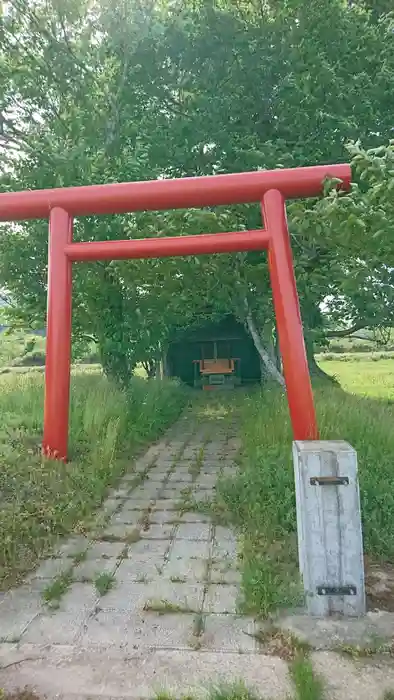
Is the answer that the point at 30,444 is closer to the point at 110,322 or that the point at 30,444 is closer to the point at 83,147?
the point at 110,322

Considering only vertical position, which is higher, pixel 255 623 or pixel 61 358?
pixel 61 358

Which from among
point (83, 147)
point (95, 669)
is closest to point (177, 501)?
point (95, 669)

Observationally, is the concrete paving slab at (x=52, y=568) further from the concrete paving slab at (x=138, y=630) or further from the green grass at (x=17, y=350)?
the green grass at (x=17, y=350)

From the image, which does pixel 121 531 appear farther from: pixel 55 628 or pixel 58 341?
pixel 58 341

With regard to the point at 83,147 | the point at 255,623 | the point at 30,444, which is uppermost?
the point at 83,147

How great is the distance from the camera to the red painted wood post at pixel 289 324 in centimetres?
471

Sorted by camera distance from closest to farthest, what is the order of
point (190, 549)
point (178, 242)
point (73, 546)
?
point (190, 549) < point (73, 546) < point (178, 242)

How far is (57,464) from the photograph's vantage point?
475 cm

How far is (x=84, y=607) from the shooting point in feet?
9.47

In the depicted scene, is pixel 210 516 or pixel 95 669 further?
pixel 210 516

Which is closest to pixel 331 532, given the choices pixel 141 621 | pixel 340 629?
pixel 340 629

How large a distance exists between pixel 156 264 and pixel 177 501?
3.82 m

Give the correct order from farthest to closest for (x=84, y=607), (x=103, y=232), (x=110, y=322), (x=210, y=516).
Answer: (x=110, y=322) < (x=103, y=232) < (x=210, y=516) < (x=84, y=607)

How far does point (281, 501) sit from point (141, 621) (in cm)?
160
